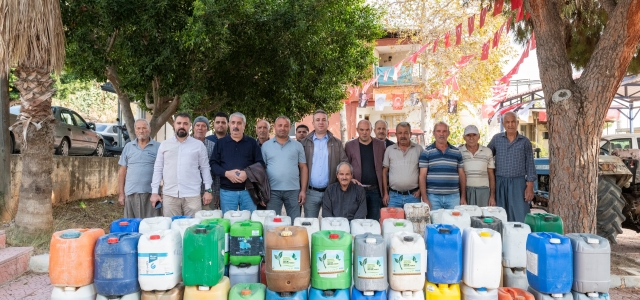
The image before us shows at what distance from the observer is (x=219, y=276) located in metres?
3.94

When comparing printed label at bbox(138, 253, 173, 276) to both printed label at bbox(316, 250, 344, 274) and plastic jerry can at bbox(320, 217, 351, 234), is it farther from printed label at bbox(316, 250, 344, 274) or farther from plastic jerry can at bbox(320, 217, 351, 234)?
plastic jerry can at bbox(320, 217, 351, 234)

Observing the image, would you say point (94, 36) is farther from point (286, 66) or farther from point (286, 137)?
point (286, 137)

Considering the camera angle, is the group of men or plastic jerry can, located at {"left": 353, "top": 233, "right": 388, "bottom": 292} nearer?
plastic jerry can, located at {"left": 353, "top": 233, "right": 388, "bottom": 292}

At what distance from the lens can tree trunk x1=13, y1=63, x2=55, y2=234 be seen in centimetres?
686

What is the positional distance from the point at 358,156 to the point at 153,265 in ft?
11.1

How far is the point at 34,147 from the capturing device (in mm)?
6922

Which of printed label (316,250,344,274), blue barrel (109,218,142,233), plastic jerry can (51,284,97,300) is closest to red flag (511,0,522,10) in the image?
printed label (316,250,344,274)

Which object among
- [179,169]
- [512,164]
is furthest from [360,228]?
[512,164]

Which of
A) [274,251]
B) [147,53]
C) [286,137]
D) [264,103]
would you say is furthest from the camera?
[264,103]

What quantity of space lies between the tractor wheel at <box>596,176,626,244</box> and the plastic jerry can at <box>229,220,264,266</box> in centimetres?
555

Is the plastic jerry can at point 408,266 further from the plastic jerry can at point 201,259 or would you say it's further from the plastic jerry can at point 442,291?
the plastic jerry can at point 201,259

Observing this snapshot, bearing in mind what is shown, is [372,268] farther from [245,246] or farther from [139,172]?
[139,172]

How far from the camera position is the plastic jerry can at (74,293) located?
3.83 m

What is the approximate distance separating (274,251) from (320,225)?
0.99 meters
